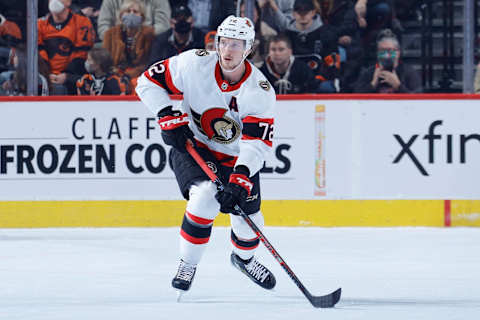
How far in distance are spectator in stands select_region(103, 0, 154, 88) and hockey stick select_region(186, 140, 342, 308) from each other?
2357 millimetres

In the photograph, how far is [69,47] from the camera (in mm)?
5570

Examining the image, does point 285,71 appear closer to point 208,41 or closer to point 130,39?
point 208,41

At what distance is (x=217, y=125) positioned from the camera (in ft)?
10.8

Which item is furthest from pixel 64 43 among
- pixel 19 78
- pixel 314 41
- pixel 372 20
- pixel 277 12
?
pixel 372 20

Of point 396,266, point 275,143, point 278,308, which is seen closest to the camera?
point 278,308

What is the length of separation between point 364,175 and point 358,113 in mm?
377

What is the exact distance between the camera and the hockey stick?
3.03 metres

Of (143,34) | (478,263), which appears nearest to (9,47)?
(143,34)

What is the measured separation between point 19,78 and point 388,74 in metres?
2.32

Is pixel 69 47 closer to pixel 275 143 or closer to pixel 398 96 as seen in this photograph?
pixel 275 143

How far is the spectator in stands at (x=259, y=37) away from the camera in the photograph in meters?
5.44

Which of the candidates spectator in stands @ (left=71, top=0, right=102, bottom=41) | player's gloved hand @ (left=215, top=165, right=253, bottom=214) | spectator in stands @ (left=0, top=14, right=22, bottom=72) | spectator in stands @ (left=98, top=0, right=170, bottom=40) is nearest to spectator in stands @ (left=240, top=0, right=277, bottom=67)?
spectator in stands @ (left=98, top=0, right=170, bottom=40)

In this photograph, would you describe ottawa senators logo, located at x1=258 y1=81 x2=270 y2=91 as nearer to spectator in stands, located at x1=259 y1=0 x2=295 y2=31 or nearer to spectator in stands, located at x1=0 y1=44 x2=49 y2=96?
spectator in stands, located at x1=259 y1=0 x2=295 y2=31

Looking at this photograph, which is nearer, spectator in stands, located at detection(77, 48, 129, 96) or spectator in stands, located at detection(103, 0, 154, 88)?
spectator in stands, located at detection(77, 48, 129, 96)
